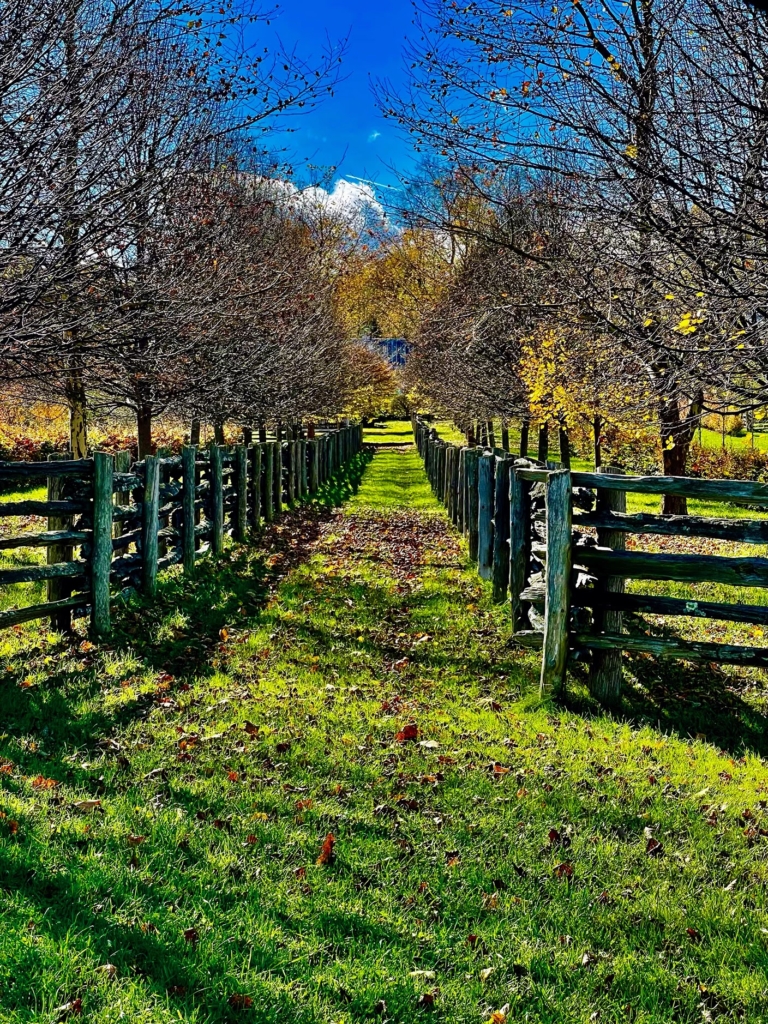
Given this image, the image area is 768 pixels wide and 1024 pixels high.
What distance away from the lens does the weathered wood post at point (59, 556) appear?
303 inches

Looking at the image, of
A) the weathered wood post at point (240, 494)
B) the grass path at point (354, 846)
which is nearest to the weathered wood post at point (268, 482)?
the weathered wood post at point (240, 494)

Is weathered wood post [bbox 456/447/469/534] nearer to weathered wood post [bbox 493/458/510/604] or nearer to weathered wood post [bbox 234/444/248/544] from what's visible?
weathered wood post [bbox 234/444/248/544]

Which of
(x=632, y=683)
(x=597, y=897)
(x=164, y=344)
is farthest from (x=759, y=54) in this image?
(x=164, y=344)

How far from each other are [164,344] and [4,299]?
591 centimetres

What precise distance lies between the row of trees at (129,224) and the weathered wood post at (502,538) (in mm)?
4219

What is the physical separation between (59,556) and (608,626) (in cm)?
563

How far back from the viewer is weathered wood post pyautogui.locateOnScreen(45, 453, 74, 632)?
303 inches

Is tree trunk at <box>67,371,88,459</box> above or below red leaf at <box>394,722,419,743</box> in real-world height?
above

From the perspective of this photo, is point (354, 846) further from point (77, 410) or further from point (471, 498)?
point (77, 410)

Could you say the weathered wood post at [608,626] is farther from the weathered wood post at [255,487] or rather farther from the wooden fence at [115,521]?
the weathered wood post at [255,487]

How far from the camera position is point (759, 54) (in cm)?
543

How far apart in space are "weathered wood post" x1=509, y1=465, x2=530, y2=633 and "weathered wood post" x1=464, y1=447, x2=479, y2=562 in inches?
146

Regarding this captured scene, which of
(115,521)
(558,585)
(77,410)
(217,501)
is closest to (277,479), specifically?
(77,410)

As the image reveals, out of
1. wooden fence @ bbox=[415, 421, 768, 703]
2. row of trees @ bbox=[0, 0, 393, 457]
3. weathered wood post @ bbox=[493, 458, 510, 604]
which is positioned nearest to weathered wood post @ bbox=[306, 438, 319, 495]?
row of trees @ bbox=[0, 0, 393, 457]
